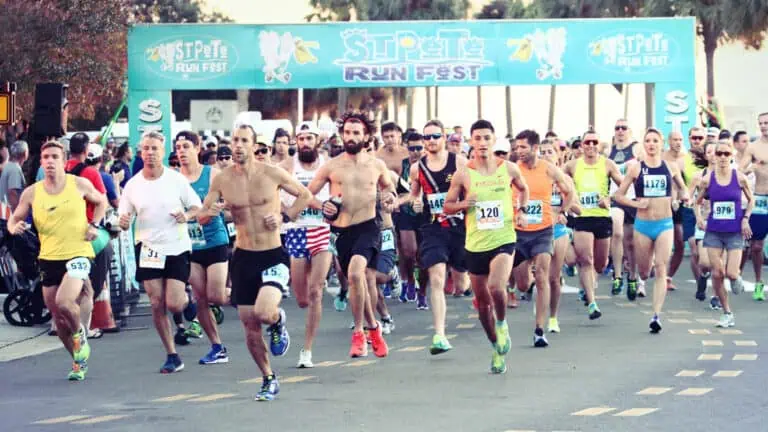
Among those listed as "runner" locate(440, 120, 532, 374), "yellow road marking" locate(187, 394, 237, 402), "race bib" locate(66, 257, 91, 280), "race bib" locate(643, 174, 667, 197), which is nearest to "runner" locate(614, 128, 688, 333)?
"race bib" locate(643, 174, 667, 197)

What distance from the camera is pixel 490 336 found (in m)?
13.2

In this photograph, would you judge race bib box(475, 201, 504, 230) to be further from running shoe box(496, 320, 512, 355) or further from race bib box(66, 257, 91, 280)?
race bib box(66, 257, 91, 280)

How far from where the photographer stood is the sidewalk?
50.8 ft

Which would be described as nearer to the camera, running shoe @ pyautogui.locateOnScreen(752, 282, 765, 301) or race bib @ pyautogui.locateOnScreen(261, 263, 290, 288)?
race bib @ pyautogui.locateOnScreen(261, 263, 290, 288)

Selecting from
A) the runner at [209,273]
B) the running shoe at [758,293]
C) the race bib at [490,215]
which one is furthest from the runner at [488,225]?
the running shoe at [758,293]

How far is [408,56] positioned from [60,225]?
18.3 metres

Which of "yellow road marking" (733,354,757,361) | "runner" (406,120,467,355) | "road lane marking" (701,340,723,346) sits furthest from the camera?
"road lane marking" (701,340,723,346)

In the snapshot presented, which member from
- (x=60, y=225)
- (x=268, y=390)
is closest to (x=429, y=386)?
(x=268, y=390)

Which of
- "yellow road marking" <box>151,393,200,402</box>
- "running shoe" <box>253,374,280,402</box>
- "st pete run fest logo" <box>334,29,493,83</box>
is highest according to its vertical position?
"st pete run fest logo" <box>334,29,493,83</box>

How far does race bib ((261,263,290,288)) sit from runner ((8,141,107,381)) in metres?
1.98

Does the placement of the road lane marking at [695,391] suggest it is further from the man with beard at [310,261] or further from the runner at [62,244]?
the runner at [62,244]

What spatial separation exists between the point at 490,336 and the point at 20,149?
9.37 meters

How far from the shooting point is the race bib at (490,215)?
13.3 meters

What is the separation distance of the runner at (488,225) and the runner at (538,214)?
1654 millimetres
